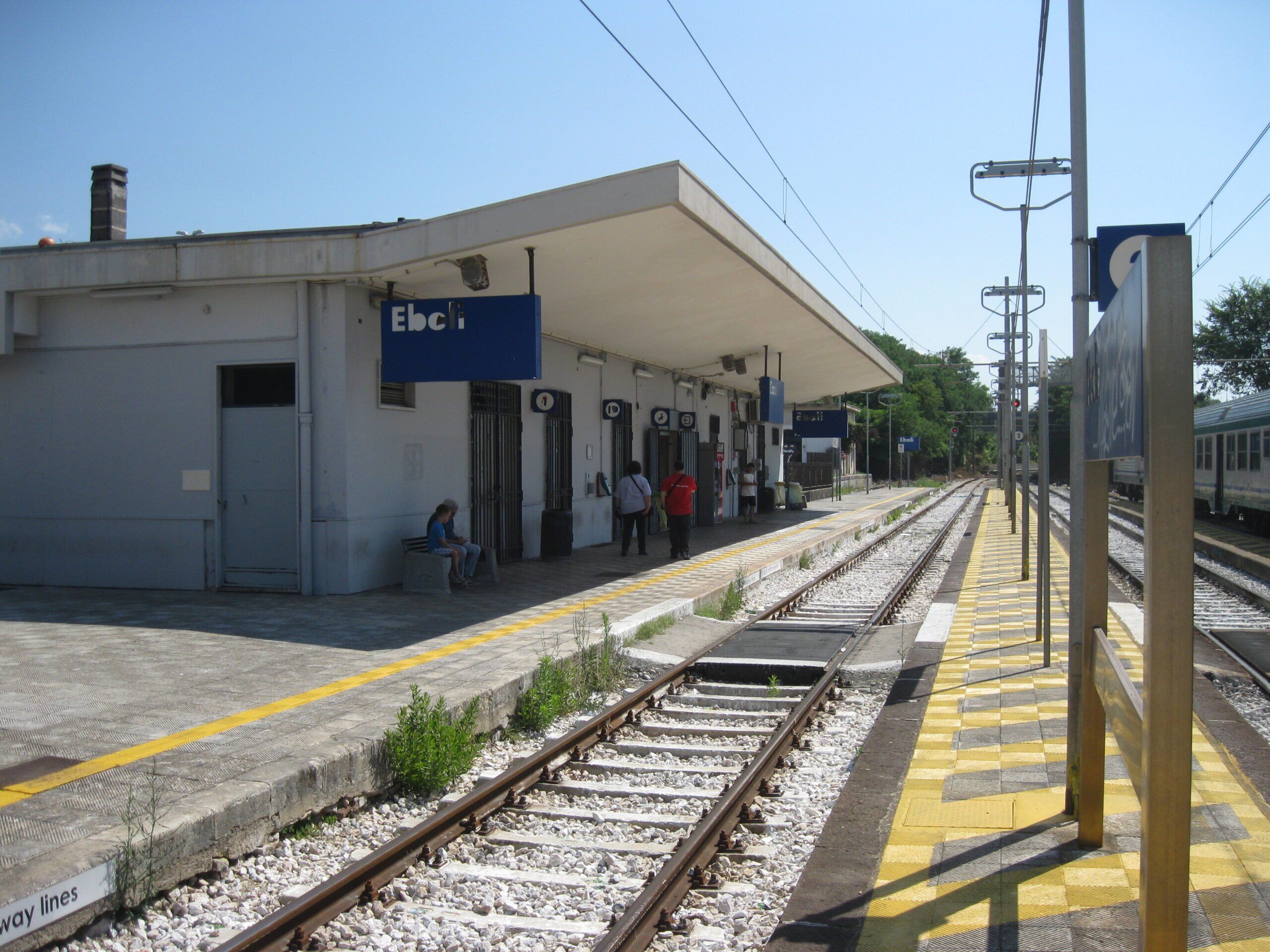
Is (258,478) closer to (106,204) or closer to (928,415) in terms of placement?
(106,204)

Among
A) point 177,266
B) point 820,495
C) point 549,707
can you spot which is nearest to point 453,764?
point 549,707

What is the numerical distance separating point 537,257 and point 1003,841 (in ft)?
29.0

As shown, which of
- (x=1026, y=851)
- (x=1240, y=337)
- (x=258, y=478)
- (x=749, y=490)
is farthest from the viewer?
(x=1240, y=337)

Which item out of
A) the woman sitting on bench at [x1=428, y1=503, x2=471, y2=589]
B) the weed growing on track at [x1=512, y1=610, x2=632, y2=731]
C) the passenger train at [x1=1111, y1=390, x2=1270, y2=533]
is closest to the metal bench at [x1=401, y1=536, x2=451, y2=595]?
the woman sitting on bench at [x1=428, y1=503, x2=471, y2=589]

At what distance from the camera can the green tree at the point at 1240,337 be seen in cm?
6025

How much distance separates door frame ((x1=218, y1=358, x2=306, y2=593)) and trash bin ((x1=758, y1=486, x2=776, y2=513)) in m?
21.1

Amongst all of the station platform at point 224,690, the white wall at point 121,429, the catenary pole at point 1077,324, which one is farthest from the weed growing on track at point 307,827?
the white wall at point 121,429

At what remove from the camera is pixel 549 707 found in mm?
7441

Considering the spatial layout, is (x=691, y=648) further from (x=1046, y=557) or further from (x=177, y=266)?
(x=177, y=266)

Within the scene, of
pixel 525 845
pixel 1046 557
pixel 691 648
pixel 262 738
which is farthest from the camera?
pixel 691 648

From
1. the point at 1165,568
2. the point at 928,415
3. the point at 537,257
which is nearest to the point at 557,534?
the point at 537,257

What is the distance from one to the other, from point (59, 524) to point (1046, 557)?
11402mm

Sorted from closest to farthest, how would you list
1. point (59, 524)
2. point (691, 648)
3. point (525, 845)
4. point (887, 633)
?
point (525, 845) < point (691, 648) < point (887, 633) < point (59, 524)

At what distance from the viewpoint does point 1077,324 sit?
5.39 m
